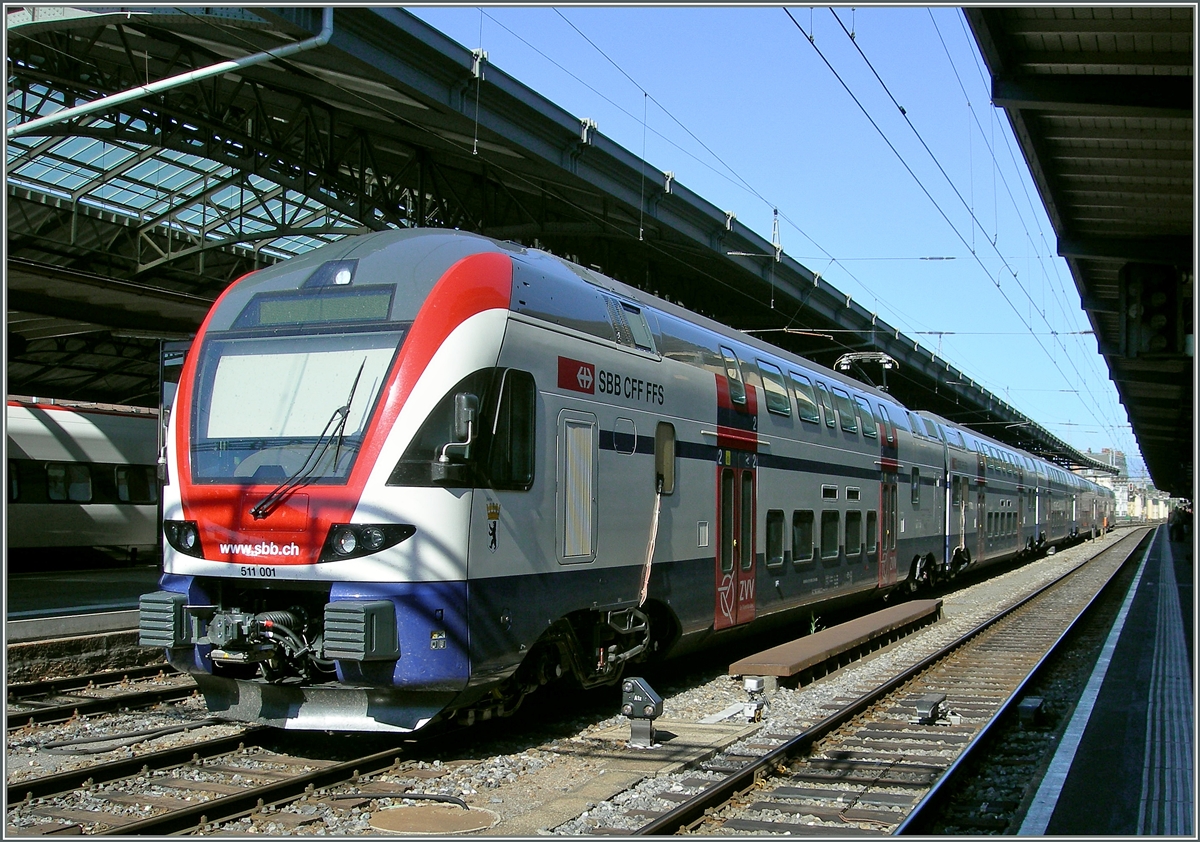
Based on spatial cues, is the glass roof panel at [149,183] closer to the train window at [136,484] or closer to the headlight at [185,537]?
the train window at [136,484]

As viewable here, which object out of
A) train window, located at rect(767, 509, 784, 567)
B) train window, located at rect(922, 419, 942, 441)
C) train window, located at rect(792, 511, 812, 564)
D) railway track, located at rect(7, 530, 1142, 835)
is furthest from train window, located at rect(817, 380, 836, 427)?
train window, located at rect(922, 419, 942, 441)

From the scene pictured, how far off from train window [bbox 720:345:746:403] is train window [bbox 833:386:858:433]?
377 cm

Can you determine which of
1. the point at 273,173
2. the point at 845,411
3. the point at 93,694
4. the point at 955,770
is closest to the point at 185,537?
the point at 93,694

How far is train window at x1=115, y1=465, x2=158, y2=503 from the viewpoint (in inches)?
872

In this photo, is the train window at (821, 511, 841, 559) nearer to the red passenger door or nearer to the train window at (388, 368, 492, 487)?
the red passenger door

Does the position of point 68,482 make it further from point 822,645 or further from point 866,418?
point 822,645

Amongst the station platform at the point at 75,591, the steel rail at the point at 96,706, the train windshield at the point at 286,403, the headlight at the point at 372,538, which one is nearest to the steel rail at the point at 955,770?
the headlight at the point at 372,538

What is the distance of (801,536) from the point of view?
13.5 m

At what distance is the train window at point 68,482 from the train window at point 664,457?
50.1 feet

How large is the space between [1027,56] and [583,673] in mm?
6451

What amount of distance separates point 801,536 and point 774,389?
1904mm

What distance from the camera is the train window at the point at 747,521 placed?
11828 mm

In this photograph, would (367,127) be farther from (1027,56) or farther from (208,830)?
(208,830)

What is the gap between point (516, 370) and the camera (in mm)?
7816
